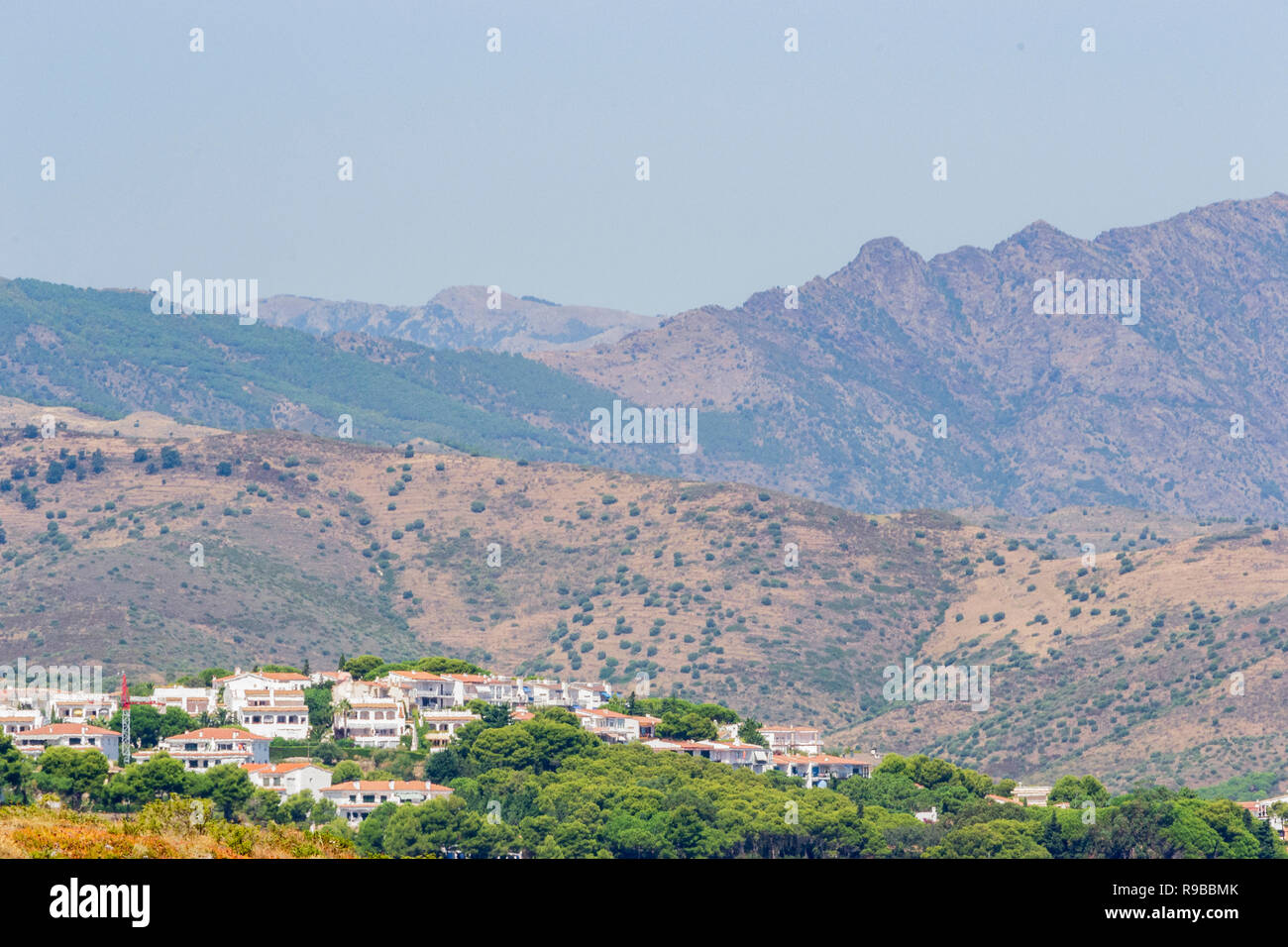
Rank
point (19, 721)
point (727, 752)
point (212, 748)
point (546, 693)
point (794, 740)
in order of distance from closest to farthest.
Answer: point (212, 748) < point (19, 721) < point (727, 752) < point (546, 693) < point (794, 740)

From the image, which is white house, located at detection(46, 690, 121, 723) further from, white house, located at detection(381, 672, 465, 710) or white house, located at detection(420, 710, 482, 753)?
white house, located at detection(420, 710, 482, 753)

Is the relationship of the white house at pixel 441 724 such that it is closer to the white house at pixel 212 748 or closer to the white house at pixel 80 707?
the white house at pixel 212 748

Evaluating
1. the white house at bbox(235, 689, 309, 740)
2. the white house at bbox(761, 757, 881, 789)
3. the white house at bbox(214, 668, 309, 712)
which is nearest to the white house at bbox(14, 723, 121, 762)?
the white house at bbox(235, 689, 309, 740)

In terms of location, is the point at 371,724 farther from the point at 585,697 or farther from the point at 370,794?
the point at 585,697

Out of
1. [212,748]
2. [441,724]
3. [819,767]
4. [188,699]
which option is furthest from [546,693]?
[212,748]

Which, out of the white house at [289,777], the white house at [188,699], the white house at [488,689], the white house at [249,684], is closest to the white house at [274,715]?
the white house at [249,684]
